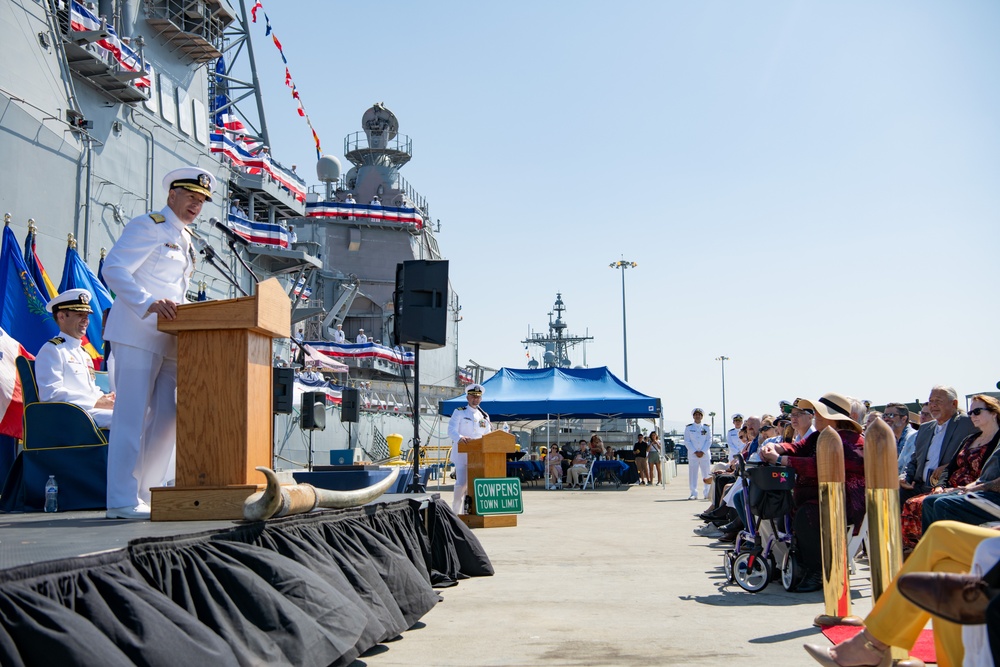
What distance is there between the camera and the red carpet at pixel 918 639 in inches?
133

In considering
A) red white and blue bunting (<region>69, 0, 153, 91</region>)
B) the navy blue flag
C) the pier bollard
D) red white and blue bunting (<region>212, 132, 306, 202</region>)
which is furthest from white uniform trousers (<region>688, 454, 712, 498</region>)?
red white and blue bunting (<region>212, 132, 306, 202</region>)

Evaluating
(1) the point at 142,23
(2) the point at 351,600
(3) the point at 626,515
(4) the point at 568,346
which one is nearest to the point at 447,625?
(2) the point at 351,600

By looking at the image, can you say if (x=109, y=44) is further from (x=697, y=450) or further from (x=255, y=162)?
(x=697, y=450)

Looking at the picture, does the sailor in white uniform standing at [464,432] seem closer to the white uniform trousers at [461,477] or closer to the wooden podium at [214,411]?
the white uniform trousers at [461,477]

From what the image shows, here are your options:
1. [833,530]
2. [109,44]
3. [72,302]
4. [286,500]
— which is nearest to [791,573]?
[833,530]

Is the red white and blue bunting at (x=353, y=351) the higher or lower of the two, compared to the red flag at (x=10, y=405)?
higher

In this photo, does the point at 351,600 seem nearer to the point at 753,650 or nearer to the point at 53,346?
the point at 753,650

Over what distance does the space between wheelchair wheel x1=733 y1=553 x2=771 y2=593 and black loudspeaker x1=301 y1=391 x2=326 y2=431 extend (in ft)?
26.2

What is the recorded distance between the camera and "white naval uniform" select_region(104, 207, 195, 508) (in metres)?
4.25

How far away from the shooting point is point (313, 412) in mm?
13219

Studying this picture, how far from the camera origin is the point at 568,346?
71.0 m

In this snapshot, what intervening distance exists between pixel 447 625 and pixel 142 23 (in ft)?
70.9

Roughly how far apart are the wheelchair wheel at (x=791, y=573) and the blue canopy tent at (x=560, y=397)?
14.1 m

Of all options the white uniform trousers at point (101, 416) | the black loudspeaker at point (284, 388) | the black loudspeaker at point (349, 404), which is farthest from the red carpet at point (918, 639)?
the black loudspeaker at point (349, 404)
